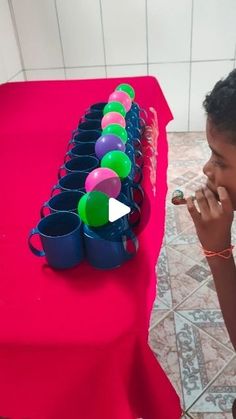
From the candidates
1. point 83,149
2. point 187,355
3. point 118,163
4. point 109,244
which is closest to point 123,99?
point 83,149

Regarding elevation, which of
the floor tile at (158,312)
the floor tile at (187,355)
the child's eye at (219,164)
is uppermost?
the child's eye at (219,164)

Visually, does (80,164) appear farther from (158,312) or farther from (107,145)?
(158,312)

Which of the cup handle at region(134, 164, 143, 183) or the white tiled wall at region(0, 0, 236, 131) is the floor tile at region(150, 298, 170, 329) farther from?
the white tiled wall at region(0, 0, 236, 131)

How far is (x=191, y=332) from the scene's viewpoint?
47.7 inches

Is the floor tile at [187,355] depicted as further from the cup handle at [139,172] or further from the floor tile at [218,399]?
the cup handle at [139,172]

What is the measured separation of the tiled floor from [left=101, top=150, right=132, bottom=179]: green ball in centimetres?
67

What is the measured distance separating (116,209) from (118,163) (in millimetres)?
172

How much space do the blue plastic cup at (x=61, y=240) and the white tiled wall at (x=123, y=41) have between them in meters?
1.91

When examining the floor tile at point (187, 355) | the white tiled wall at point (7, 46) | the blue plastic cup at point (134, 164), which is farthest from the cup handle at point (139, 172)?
the white tiled wall at point (7, 46)

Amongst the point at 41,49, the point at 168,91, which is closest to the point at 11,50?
the point at 41,49

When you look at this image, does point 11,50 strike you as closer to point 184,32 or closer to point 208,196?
point 184,32

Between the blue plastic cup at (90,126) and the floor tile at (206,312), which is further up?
the blue plastic cup at (90,126)

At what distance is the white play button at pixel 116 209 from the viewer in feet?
2.06

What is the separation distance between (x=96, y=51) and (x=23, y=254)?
2.21 meters
